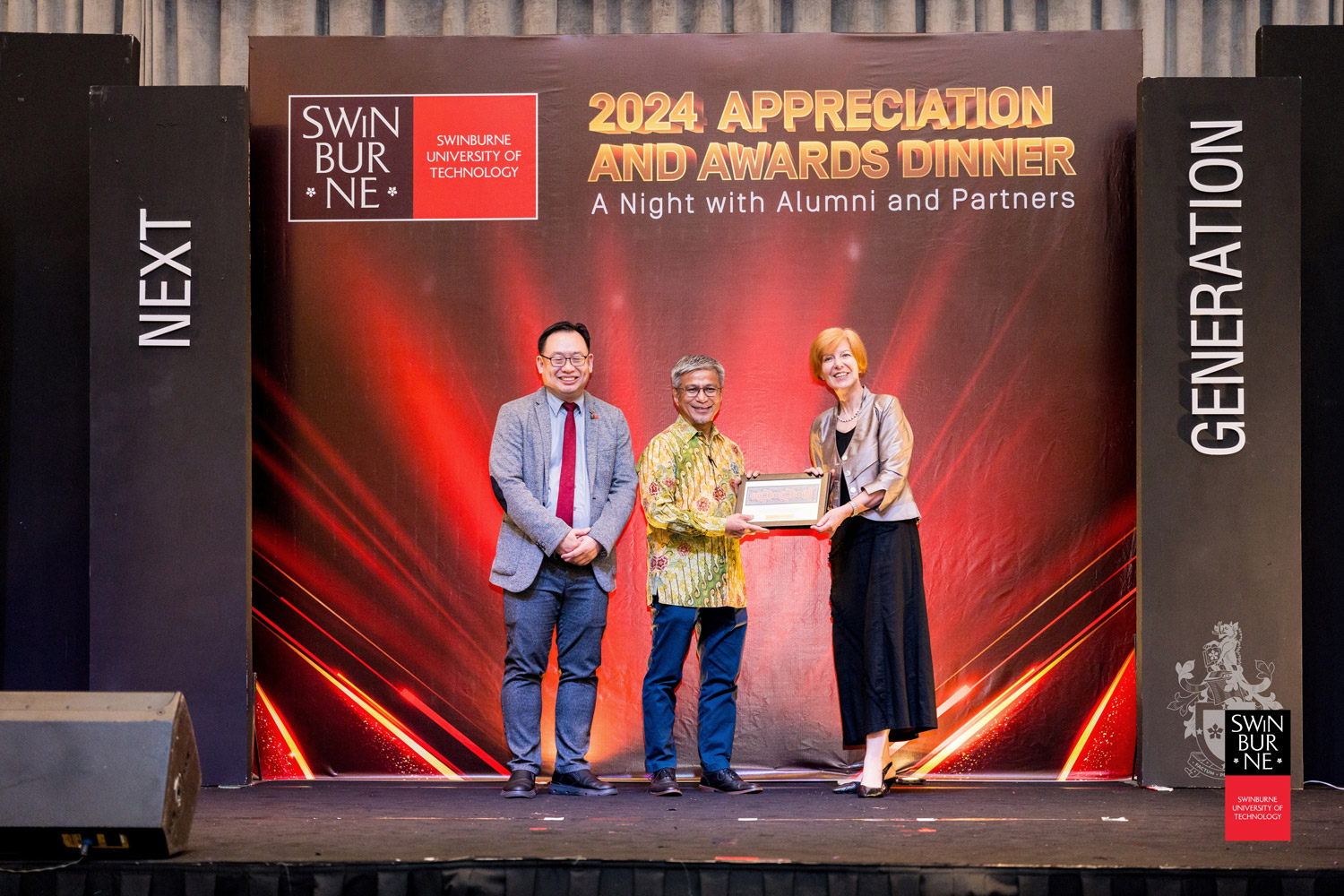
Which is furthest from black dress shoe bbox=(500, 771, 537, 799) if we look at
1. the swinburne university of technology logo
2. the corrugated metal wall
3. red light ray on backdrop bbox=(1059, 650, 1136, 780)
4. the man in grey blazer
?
the corrugated metal wall

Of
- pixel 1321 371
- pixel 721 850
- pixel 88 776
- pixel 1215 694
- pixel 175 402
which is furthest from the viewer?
pixel 1321 371

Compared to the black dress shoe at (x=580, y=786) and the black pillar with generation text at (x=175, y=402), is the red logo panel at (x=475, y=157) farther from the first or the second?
the black dress shoe at (x=580, y=786)

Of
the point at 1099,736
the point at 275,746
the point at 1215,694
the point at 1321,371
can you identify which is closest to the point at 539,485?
the point at 275,746

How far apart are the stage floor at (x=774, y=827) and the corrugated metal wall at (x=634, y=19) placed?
143 inches

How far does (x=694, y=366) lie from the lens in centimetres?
439

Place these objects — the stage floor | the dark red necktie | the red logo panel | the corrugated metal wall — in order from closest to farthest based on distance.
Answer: the stage floor < the dark red necktie < the red logo panel < the corrugated metal wall

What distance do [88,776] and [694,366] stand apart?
7.48 ft

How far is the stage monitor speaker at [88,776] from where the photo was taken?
123 inches

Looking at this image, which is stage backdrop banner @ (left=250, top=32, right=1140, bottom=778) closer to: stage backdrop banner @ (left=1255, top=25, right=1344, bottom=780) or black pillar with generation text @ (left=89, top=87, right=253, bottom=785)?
black pillar with generation text @ (left=89, top=87, right=253, bottom=785)

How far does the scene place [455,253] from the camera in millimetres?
4941

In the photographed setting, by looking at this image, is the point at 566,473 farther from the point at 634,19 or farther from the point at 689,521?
the point at 634,19

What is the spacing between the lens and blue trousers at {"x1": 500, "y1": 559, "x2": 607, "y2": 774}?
437 cm

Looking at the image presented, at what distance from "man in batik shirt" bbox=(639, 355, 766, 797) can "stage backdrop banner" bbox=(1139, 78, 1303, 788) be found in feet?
5.03

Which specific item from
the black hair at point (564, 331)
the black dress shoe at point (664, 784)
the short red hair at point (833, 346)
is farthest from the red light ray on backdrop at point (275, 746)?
the short red hair at point (833, 346)
